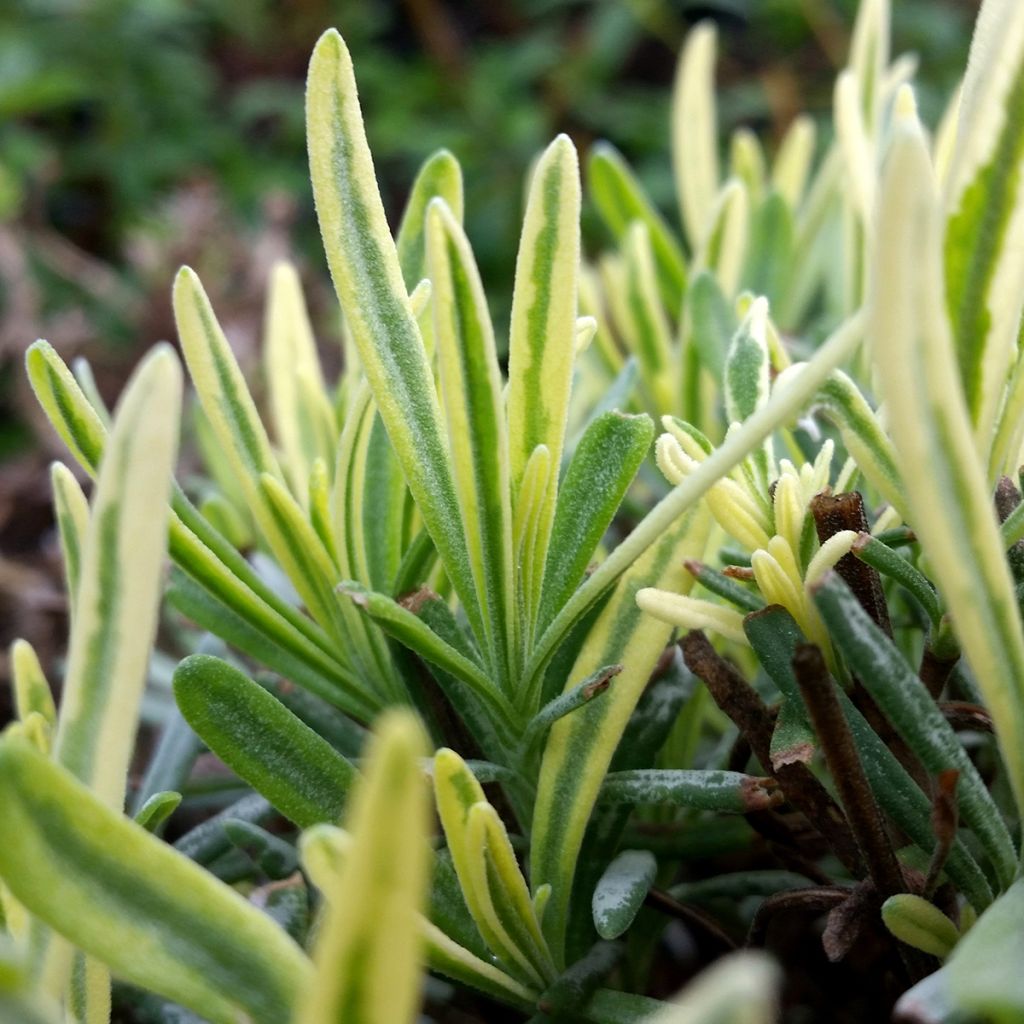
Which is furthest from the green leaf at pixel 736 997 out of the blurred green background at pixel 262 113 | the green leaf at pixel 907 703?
the blurred green background at pixel 262 113

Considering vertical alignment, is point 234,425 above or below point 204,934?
above

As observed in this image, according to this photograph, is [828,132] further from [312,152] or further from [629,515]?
[312,152]

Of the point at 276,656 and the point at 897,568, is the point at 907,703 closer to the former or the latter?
the point at 897,568

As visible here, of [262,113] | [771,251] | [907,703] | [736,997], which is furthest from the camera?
[262,113]

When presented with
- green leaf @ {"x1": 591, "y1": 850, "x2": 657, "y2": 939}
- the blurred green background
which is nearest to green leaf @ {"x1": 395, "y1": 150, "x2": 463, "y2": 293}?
green leaf @ {"x1": 591, "y1": 850, "x2": 657, "y2": 939}

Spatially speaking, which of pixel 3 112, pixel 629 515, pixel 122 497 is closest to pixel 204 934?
pixel 122 497

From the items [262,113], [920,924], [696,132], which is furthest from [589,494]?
[262,113]
